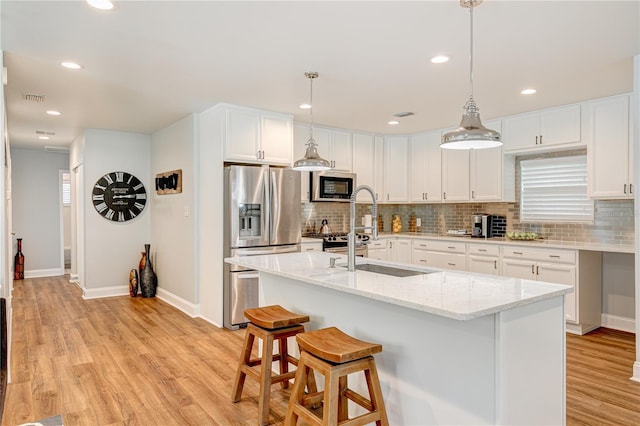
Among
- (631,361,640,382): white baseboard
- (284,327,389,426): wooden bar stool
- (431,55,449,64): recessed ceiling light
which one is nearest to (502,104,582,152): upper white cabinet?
(431,55,449,64): recessed ceiling light

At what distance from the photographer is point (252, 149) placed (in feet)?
15.4

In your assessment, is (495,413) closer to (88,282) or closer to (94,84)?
(94,84)

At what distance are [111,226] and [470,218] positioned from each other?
17.2 ft

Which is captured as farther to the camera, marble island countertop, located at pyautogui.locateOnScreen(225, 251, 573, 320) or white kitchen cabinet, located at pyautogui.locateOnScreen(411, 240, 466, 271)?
white kitchen cabinet, located at pyautogui.locateOnScreen(411, 240, 466, 271)

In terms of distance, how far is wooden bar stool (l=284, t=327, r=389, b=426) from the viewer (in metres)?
1.96

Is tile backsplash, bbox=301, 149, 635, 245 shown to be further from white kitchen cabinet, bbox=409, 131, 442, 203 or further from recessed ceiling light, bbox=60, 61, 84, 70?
recessed ceiling light, bbox=60, 61, 84, 70

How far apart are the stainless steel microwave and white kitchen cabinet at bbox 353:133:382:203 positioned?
246mm

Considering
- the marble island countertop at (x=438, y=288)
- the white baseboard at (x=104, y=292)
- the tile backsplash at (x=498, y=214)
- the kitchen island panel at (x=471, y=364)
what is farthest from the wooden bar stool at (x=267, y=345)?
the white baseboard at (x=104, y=292)

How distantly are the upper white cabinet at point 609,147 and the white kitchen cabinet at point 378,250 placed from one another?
8.48 ft

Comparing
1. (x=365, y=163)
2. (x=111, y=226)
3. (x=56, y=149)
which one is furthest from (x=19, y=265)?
(x=365, y=163)

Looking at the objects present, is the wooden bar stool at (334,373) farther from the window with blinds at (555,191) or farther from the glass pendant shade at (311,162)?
the window with blinds at (555,191)

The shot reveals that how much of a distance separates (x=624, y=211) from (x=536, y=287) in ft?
10.5

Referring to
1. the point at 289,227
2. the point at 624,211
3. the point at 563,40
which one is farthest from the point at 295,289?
the point at 624,211

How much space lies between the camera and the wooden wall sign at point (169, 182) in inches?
211
